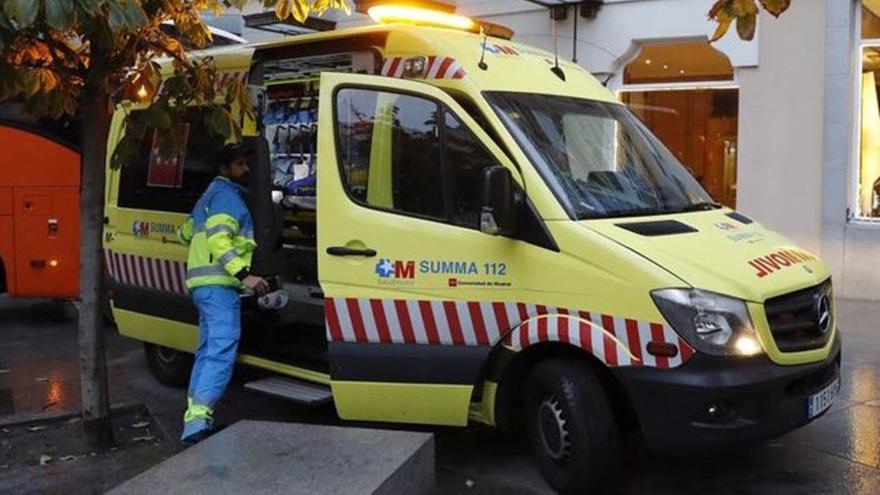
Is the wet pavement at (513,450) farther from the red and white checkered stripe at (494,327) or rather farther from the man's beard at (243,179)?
the man's beard at (243,179)

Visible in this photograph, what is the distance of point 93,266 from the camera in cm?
538

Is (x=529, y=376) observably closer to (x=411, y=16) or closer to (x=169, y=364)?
(x=411, y=16)

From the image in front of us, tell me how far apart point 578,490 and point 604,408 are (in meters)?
0.44

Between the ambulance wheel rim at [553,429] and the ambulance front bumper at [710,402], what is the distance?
390mm

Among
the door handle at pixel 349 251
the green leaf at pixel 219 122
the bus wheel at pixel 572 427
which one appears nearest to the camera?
the bus wheel at pixel 572 427

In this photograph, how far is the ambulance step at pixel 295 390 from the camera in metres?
5.36

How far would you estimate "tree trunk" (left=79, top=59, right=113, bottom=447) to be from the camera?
5336mm

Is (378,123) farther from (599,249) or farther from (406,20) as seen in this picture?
(599,249)

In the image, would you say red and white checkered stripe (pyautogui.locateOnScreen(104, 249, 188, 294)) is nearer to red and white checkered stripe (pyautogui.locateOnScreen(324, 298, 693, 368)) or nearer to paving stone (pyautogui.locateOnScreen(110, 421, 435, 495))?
red and white checkered stripe (pyautogui.locateOnScreen(324, 298, 693, 368))

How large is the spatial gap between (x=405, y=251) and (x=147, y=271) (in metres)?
2.68

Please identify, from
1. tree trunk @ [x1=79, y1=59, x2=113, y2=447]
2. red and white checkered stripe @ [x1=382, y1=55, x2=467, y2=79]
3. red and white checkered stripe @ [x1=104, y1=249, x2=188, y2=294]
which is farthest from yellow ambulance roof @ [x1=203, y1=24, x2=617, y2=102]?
red and white checkered stripe @ [x1=104, y1=249, x2=188, y2=294]

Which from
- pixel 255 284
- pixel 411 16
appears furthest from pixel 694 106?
pixel 255 284

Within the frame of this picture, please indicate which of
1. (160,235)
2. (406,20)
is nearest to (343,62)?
(406,20)

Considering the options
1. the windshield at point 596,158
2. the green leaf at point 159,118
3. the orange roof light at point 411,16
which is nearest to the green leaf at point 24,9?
the green leaf at point 159,118
